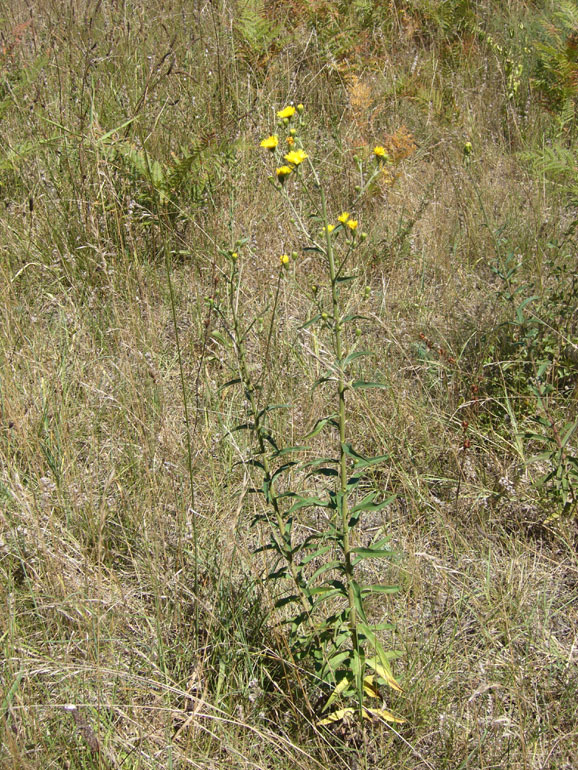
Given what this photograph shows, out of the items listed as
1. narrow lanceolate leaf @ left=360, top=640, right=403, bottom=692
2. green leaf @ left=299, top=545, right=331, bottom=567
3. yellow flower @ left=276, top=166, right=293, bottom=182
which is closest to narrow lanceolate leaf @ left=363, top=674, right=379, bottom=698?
narrow lanceolate leaf @ left=360, top=640, right=403, bottom=692

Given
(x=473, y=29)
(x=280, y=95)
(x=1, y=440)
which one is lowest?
(x=1, y=440)

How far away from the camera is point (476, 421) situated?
2.36 meters

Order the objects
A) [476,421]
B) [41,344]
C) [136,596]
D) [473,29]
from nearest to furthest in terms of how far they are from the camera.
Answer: [136,596], [476,421], [41,344], [473,29]

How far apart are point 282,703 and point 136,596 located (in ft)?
1.67

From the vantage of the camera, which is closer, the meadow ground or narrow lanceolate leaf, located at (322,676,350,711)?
narrow lanceolate leaf, located at (322,676,350,711)

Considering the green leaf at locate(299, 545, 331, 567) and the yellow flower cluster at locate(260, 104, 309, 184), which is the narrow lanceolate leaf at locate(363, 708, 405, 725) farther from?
the yellow flower cluster at locate(260, 104, 309, 184)

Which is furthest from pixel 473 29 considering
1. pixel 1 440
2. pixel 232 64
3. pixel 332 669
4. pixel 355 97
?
pixel 332 669

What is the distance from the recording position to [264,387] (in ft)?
8.07

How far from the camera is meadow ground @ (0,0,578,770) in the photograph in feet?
5.01

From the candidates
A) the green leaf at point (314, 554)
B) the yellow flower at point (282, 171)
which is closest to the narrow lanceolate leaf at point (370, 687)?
the green leaf at point (314, 554)

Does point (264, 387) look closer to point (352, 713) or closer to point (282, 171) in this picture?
point (282, 171)

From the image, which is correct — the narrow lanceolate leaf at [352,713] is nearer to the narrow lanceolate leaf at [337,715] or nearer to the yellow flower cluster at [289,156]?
the narrow lanceolate leaf at [337,715]

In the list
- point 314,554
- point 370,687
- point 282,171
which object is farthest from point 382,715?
point 282,171

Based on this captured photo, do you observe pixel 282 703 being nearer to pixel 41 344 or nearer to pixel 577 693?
pixel 577 693
